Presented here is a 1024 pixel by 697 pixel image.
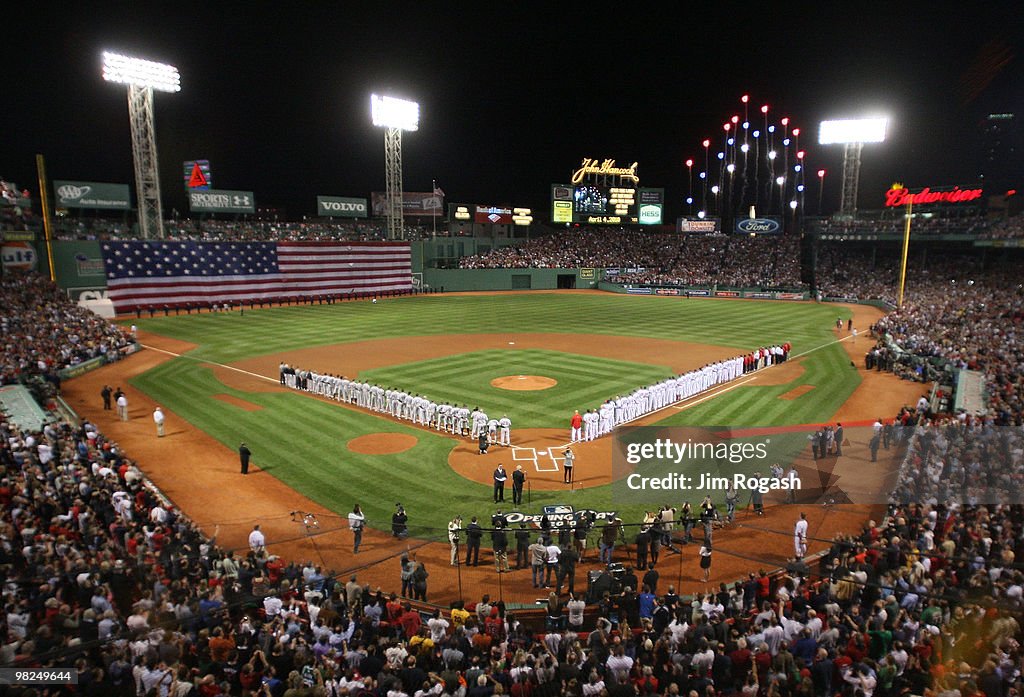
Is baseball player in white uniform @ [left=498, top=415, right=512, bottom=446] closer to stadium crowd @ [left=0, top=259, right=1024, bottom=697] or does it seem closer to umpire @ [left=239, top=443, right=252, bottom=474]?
umpire @ [left=239, top=443, right=252, bottom=474]

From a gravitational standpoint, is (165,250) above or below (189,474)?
above

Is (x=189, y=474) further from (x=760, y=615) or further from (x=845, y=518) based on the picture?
(x=845, y=518)

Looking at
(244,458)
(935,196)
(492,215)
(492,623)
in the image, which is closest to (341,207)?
(492,215)

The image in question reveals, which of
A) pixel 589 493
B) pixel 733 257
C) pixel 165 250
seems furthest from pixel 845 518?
pixel 733 257

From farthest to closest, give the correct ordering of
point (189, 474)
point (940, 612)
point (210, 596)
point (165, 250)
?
point (165, 250) < point (189, 474) < point (210, 596) < point (940, 612)

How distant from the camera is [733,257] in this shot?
77938mm

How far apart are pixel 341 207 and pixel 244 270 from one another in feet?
74.8

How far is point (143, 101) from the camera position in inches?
1863

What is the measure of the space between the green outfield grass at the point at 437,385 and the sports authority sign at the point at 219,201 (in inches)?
706

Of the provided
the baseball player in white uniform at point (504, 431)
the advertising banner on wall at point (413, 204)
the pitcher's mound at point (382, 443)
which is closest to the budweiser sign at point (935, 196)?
the advertising banner on wall at point (413, 204)

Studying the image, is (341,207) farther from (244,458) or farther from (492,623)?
(492,623)

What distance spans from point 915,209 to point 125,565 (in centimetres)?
7314

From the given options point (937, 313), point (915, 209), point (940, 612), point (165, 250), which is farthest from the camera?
point (915, 209)

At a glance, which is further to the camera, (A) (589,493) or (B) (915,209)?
(B) (915,209)
